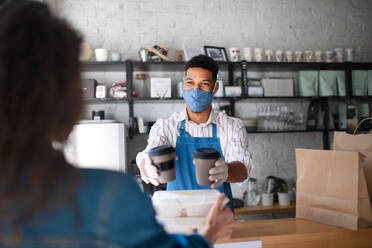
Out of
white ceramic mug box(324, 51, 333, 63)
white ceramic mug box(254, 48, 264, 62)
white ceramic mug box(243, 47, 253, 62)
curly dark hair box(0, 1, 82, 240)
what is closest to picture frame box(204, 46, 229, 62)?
white ceramic mug box(243, 47, 253, 62)

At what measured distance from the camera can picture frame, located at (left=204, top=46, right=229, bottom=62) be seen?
3.54m

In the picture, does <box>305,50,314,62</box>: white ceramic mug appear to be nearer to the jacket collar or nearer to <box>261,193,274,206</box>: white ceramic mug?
<box>261,193,274,206</box>: white ceramic mug

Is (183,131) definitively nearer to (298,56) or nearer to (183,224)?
(183,224)

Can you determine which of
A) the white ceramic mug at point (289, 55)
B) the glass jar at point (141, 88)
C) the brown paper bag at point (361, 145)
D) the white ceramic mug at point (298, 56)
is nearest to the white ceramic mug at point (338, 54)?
the white ceramic mug at point (298, 56)

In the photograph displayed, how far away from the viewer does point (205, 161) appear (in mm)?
1243

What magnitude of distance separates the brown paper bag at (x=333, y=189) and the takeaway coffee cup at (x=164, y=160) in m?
0.93

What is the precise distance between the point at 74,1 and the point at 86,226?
3724 mm

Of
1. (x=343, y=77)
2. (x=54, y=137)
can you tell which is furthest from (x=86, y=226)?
(x=343, y=77)

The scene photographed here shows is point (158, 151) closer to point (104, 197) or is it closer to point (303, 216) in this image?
point (104, 197)

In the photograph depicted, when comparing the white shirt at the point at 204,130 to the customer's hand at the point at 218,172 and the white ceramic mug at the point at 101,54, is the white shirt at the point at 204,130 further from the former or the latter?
the white ceramic mug at the point at 101,54

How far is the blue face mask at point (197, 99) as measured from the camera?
1.98 m

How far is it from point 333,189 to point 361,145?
1.21ft

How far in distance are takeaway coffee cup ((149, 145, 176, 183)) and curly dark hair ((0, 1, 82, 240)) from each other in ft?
2.53

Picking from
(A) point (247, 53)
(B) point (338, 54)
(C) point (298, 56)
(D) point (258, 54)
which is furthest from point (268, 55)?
(B) point (338, 54)
